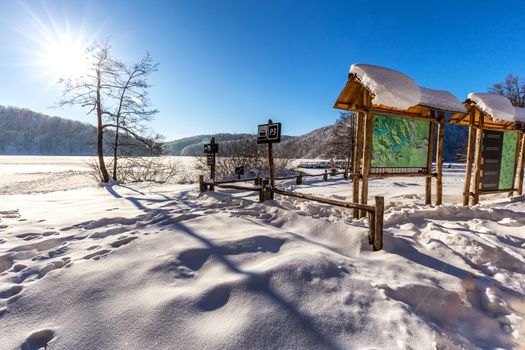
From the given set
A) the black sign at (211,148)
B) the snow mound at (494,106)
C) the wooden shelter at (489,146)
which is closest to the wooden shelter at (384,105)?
the snow mound at (494,106)

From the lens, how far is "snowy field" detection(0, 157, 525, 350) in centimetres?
206

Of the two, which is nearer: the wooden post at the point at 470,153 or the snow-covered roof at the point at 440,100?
the snow-covered roof at the point at 440,100

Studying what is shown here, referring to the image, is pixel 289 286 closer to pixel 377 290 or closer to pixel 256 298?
pixel 256 298

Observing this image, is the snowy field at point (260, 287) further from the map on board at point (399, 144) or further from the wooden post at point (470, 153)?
the wooden post at point (470, 153)

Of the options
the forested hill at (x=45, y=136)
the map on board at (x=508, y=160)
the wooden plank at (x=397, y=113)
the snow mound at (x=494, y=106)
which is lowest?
the map on board at (x=508, y=160)

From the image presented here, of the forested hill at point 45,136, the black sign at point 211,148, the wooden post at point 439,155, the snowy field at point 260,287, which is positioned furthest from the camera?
the forested hill at point 45,136

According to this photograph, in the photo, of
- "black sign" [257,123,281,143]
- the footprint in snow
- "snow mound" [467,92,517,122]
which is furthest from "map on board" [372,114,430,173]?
the footprint in snow

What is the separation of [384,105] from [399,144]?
1.06 m

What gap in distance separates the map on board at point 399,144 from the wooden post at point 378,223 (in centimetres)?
260

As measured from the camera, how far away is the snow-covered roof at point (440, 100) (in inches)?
229

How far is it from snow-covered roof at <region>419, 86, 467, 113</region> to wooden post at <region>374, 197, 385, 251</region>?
143 inches

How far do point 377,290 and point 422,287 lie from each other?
1.68ft

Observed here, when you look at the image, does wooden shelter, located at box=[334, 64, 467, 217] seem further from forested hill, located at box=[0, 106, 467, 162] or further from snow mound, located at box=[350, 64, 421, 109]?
forested hill, located at box=[0, 106, 467, 162]

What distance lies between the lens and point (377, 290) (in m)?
2.59
